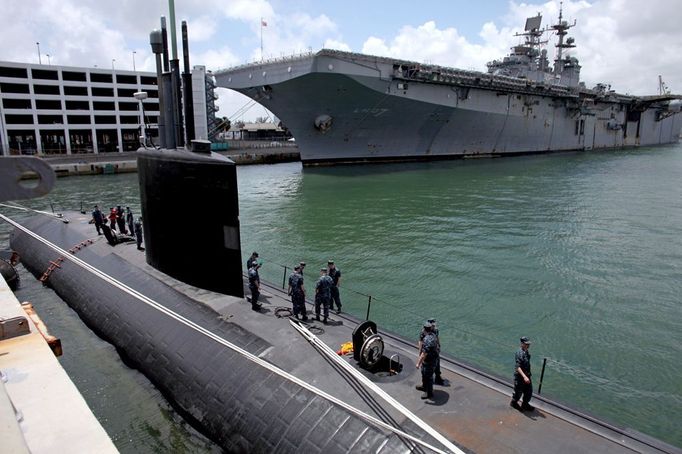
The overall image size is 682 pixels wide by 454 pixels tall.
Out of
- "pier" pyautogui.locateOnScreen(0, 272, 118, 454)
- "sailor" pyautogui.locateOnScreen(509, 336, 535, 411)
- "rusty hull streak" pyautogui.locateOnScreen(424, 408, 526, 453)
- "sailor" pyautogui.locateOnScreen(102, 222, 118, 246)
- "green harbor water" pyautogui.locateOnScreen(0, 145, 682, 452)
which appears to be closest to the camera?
"pier" pyautogui.locateOnScreen(0, 272, 118, 454)

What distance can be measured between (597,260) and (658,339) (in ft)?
21.6

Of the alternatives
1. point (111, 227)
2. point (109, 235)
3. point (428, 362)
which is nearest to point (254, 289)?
point (428, 362)

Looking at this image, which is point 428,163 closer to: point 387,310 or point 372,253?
point 372,253

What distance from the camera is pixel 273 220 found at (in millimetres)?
27344

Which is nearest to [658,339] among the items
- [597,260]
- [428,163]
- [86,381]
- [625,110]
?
[597,260]

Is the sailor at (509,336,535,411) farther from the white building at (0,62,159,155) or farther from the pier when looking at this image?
the white building at (0,62,159,155)

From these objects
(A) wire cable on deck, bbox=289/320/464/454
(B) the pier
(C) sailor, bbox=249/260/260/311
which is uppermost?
(B) the pier

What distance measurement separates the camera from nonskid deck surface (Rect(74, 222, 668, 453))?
19.6 ft

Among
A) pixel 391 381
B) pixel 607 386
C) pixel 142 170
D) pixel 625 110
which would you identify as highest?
pixel 625 110

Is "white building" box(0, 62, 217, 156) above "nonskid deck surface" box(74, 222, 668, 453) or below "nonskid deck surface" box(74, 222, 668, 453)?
→ above

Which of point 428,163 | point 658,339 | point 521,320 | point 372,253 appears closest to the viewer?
point 658,339

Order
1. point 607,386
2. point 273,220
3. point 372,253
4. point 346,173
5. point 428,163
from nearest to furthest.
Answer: point 607,386 < point 372,253 < point 273,220 < point 346,173 < point 428,163

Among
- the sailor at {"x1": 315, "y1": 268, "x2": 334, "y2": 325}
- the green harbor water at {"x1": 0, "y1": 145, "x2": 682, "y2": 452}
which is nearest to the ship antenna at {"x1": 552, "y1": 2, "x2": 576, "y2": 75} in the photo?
the green harbor water at {"x1": 0, "y1": 145, "x2": 682, "y2": 452}

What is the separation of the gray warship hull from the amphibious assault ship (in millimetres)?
101
